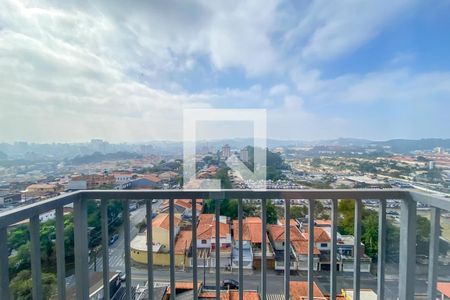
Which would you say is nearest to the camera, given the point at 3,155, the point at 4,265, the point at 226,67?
the point at 4,265

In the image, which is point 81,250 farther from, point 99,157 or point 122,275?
point 99,157

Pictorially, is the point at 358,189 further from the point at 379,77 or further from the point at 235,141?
the point at 379,77

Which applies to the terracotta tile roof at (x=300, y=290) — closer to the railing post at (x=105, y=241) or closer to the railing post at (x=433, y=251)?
the railing post at (x=433, y=251)

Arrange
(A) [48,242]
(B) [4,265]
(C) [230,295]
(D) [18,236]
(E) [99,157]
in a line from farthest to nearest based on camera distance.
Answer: (E) [99,157]
(C) [230,295]
(A) [48,242]
(D) [18,236]
(B) [4,265]

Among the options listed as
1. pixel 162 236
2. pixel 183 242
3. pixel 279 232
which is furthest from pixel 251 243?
pixel 162 236

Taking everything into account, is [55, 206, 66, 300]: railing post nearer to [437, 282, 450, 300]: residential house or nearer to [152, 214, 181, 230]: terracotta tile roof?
[152, 214, 181, 230]: terracotta tile roof

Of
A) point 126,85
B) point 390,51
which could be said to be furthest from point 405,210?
point 126,85

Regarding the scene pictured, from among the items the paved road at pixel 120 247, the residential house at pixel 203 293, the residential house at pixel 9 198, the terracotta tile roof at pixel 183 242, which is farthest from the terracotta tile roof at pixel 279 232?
the residential house at pixel 9 198
